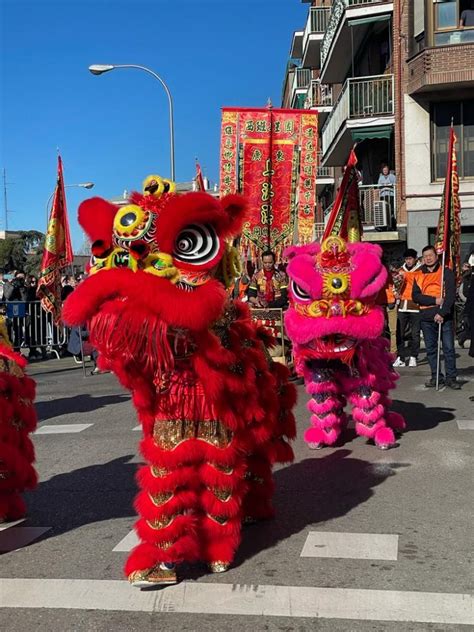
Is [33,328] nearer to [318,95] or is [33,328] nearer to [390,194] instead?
[390,194]

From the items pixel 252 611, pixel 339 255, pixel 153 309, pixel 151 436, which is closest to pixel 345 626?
pixel 252 611

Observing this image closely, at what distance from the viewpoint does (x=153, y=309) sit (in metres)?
3.39

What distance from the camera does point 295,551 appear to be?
4250mm

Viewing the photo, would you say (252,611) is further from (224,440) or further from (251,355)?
(251,355)

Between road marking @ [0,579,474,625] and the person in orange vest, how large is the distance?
6.51 metres

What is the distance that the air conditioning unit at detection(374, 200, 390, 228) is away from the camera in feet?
70.0

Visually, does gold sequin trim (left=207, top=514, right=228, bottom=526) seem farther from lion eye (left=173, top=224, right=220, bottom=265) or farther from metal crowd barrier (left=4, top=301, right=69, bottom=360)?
metal crowd barrier (left=4, top=301, right=69, bottom=360)

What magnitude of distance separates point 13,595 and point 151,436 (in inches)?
41.4

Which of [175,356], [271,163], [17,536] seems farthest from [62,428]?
[271,163]

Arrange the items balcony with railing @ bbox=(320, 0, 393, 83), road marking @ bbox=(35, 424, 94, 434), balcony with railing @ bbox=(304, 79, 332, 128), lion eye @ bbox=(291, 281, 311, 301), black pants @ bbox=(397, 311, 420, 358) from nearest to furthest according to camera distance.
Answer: lion eye @ bbox=(291, 281, 311, 301)
road marking @ bbox=(35, 424, 94, 434)
black pants @ bbox=(397, 311, 420, 358)
balcony with railing @ bbox=(320, 0, 393, 83)
balcony with railing @ bbox=(304, 79, 332, 128)

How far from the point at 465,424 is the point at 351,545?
3704mm

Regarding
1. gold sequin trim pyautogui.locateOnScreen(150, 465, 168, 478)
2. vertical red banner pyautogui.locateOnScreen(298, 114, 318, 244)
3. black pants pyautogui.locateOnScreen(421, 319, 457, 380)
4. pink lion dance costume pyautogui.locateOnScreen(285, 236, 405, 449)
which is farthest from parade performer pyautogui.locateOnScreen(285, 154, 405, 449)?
vertical red banner pyautogui.locateOnScreen(298, 114, 318, 244)

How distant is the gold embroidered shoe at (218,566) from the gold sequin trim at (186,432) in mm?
631

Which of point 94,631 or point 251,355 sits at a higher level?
point 251,355
